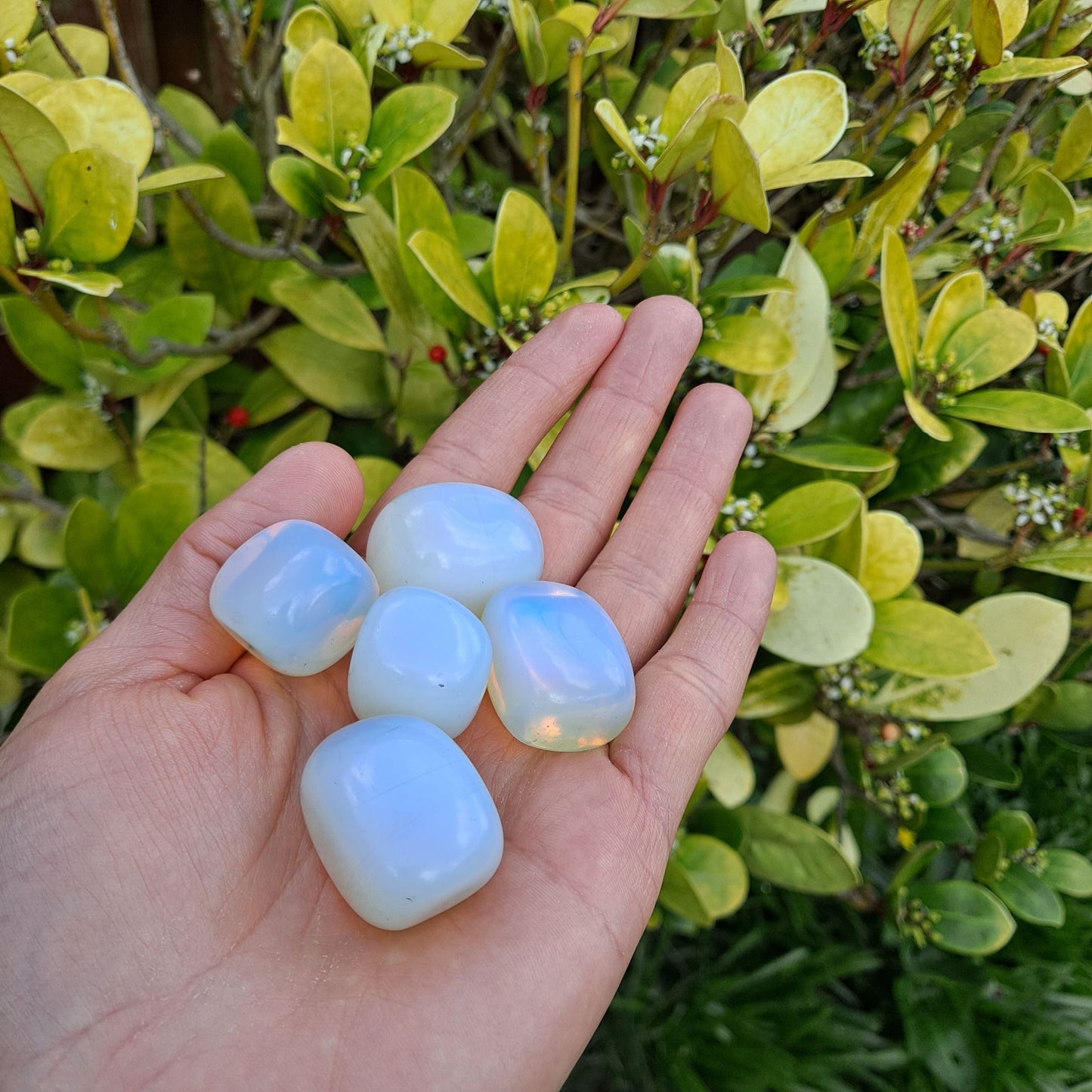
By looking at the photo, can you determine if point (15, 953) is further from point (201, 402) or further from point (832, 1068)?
point (832, 1068)

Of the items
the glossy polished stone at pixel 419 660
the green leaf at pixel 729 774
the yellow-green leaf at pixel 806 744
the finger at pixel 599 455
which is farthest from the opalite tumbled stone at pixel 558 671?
the yellow-green leaf at pixel 806 744

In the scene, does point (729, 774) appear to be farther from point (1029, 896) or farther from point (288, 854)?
point (288, 854)

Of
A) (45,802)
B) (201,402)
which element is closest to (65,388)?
(201,402)

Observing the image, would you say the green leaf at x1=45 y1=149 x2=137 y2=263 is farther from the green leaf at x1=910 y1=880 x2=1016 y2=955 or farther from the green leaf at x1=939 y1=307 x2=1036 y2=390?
the green leaf at x1=910 y1=880 x2=1016 y2=955

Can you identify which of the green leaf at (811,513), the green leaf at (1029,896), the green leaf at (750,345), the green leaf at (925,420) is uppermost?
the green leaf at (750,345)

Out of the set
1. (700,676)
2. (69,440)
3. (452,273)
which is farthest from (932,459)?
(69,440)

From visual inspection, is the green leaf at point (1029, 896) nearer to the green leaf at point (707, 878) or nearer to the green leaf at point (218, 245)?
the green leaf at point (707, 878)

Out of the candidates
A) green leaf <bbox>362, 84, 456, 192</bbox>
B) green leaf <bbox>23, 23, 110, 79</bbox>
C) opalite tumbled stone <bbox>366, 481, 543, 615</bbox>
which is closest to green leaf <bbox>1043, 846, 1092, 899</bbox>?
opalite tumbled stone <bbox>366, 481, 543, 615</bbox>
